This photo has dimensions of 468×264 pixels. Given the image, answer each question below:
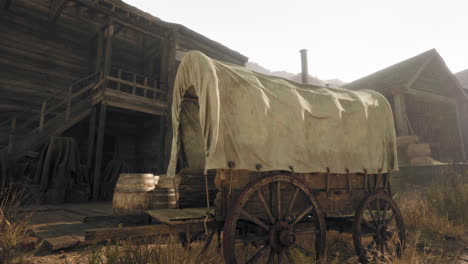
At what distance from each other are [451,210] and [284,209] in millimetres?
5544

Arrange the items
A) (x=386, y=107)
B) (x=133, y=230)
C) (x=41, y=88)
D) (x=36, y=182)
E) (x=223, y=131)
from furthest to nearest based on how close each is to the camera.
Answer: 1. (x=41, y=88)
2. (x=36, y=182)
3. (x=386, y=107)
4. (x=223, y=131)
5. (x=133, y=230)

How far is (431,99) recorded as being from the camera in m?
14.3

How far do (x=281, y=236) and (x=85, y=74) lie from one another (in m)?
11.0

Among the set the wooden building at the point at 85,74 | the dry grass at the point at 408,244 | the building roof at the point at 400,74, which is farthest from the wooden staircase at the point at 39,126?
the building roof at the point at 400,74

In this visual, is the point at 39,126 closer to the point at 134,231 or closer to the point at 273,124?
the point at 134,231

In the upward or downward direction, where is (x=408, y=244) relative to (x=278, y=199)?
downward

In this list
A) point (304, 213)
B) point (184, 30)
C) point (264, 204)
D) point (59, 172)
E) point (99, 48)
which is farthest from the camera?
point (184, 30)

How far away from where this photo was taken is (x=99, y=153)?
8.97 metres

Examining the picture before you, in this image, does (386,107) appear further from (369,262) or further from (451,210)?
(451,210)

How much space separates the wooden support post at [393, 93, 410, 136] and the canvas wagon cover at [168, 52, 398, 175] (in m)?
9.18

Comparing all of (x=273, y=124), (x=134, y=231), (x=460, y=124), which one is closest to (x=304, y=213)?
(x=273, y=124)

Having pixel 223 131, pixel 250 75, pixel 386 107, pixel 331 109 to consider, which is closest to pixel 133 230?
pixel 223 131

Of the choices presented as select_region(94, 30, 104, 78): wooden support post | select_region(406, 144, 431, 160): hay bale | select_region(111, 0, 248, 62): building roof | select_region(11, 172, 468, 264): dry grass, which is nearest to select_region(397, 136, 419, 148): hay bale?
select_region(406, 144, 431, 160): hay bale

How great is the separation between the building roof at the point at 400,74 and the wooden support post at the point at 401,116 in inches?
22.7
